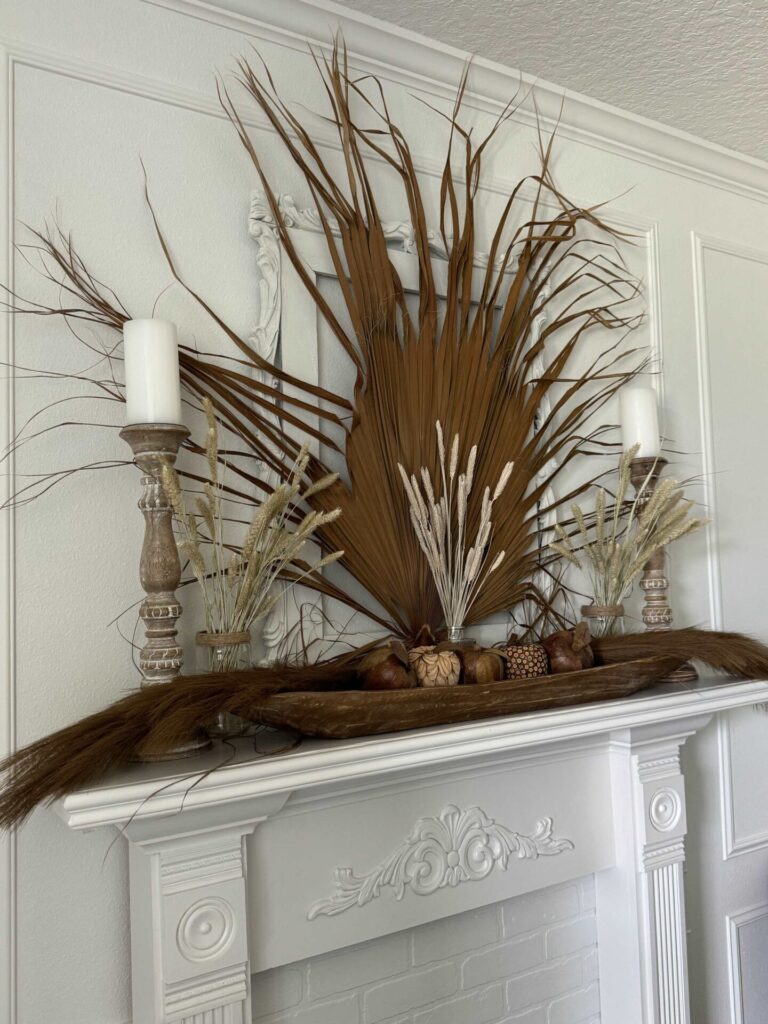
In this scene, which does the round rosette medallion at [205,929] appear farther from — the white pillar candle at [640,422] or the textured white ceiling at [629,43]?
the textured white ceiling at [629,43]

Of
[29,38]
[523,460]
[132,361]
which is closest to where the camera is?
[132,361]

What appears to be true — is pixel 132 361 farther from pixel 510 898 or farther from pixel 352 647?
pixel 510 898

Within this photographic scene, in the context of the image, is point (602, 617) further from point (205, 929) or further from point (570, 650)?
point (205, 929)

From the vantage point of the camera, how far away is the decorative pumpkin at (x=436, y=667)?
1.41 meters

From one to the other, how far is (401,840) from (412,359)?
90 centimetres

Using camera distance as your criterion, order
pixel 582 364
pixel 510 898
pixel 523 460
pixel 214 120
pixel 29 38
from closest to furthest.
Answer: pixel 29 38
pixel 214 120
pixel 510 898
pixel 523 460
pixel 582 364

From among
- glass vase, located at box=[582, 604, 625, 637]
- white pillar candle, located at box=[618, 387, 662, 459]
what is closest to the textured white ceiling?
white pillar candle, located at box=[618, 387, 662, 459]

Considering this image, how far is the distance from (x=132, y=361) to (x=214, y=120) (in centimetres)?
58

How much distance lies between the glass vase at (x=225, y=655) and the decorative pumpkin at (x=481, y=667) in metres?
0.37

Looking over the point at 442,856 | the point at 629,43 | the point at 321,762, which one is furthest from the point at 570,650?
the point at 629,43

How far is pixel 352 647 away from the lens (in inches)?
63.4

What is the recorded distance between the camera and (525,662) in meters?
1.52

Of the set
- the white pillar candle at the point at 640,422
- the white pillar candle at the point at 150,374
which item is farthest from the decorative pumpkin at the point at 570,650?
the white pillar candle at the point at 150,374

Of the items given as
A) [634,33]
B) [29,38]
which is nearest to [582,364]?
[634,33]
